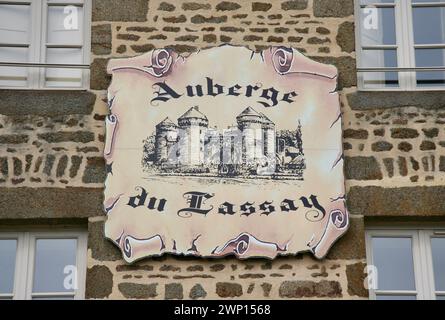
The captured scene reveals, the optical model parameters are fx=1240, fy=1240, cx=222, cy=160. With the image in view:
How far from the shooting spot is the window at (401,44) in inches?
384

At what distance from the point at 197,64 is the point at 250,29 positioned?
1.73 feet

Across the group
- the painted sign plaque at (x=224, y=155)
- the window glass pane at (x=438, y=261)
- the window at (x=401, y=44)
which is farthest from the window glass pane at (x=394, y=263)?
the window at (x=401, y=44)

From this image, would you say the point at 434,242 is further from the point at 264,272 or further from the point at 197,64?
the point at 197,64

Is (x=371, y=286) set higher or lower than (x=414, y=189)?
lower

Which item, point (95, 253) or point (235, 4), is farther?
point (235, 4)

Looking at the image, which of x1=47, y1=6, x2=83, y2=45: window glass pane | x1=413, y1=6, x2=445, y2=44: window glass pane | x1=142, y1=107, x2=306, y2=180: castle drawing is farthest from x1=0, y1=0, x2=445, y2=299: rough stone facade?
x1=413, y1=6, x2=445, y2=44: window glass pane

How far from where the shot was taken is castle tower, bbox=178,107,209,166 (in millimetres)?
9258

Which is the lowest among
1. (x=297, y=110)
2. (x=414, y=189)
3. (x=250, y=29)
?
(x=414, y=189)

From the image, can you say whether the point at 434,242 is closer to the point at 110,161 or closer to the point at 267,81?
the point at 267,81

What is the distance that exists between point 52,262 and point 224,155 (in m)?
1.50

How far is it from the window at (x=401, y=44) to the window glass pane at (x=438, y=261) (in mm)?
1251

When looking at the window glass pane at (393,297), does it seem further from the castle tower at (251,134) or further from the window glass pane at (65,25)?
the window glass pane at (65,25)
